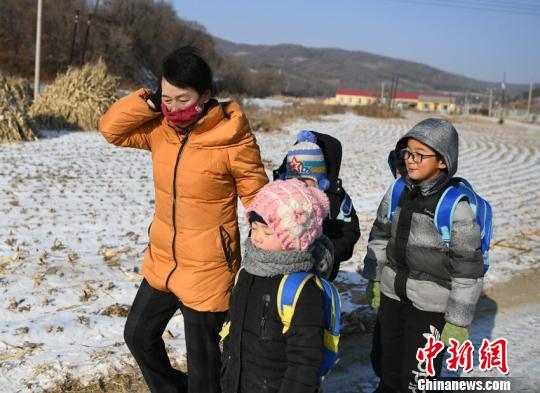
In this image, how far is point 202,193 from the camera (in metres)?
2.53

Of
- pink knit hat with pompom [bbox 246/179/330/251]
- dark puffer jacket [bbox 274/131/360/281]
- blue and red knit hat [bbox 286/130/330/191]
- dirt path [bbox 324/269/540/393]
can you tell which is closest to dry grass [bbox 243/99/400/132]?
dirt path [bbox 324/269/540/393]

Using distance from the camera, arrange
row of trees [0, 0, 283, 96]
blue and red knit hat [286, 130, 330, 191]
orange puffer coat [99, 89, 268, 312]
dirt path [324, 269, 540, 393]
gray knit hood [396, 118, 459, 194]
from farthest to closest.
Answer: row of trees [0, 0, 283, 96], dirt path [324, 269, 540, 393], blue and red knit hat [286, 130, 330, 191], gray knit hood [396, 118, 459, 194], orange puffer coat [99, 89, 268, 312]

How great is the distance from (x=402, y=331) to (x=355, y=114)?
1170 inches

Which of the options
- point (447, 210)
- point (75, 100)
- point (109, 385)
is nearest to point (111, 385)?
point (109, 385)

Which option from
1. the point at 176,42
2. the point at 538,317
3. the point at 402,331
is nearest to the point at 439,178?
the point at 402,331

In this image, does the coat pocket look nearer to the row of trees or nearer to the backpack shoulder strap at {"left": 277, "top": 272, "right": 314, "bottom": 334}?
the backpack shoulder strap at {"left": 277, "top": 272, "right": 314, "bottom": 334}

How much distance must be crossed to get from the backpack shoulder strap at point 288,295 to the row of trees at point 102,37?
3028 cm

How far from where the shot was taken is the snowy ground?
142 inches

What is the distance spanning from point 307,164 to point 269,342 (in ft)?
3.82

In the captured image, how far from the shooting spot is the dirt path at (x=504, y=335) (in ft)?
11.8

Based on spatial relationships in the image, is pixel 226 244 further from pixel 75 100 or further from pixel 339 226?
pixel 75 100

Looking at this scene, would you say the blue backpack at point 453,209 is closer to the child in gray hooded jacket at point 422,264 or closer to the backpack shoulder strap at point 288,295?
the child in gray hooded jacket at point 422,264

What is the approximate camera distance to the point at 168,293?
107 inches

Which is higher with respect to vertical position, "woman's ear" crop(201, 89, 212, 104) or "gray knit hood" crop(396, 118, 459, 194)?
"woman's ear" crop(201, 89, 212, 104)
